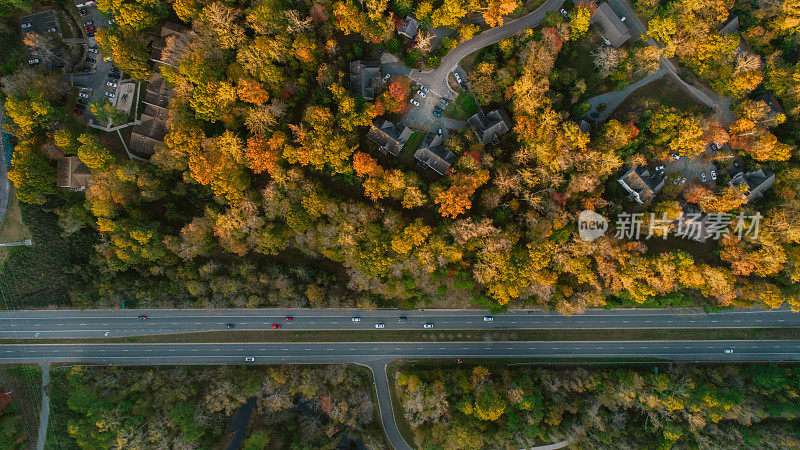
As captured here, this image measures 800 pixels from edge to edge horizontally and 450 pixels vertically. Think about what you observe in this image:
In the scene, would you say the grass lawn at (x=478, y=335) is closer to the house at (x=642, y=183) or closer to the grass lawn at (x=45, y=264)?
the grass lawn at (x=45, y=264)

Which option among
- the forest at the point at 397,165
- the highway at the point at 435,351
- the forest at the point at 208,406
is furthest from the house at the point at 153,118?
the forest at the point at 208,406

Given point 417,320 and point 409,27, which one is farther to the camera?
point 417,320

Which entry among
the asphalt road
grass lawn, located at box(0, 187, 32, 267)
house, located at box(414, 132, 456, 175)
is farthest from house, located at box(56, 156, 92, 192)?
house, located at box(414, 132, 456, 175)

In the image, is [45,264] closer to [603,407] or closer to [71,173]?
[71,173]

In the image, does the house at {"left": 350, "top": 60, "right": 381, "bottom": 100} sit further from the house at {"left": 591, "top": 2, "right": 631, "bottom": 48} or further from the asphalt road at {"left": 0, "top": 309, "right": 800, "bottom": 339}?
the asphalt road at {"left": 0, "top": 309, "right": 800, "bottom": 339}

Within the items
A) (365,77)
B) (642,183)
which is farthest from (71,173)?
(642,183)

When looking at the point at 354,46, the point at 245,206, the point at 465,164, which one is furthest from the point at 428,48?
the point at 245,206
